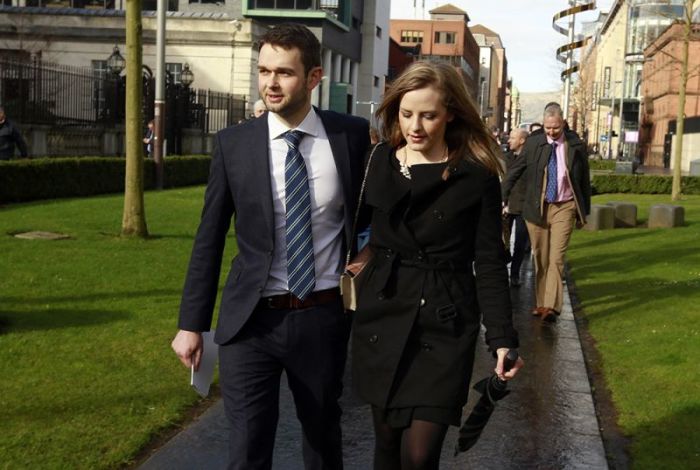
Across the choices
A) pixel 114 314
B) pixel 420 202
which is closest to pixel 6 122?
pixel 114 314

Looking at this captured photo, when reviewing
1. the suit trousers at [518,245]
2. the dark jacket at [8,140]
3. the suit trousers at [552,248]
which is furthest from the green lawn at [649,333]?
the dark jacket at [8,140]

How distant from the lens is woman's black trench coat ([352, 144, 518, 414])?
134 inches

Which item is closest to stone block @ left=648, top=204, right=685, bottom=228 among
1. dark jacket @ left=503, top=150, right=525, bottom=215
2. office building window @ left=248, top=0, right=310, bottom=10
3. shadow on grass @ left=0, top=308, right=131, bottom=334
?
dark jacket @ left=503, top=150, right=525, bottom=215

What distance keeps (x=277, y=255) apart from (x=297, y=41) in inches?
29.3

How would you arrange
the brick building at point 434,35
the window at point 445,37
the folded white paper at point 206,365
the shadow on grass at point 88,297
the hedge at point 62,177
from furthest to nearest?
the window at point 445,37
the brick building at point 434,35
the hedge at point 62,177
the shadow on grass at point 88,297
the folded white paper at point 206,365

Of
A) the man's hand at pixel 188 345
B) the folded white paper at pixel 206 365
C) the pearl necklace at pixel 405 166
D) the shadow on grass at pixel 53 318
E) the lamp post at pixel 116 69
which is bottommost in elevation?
the shadow on grass at pixel 53 318

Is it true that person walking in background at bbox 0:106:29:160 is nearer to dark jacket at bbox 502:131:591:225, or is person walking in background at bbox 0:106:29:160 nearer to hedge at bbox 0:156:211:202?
hedge at bbox 0:156:211:202

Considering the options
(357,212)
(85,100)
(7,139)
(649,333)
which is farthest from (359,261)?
(85,100)

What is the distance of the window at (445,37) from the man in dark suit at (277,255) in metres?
135

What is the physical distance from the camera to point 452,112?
355 cm

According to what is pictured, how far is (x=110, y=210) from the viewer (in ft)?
57.7

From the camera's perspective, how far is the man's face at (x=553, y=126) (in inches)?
348

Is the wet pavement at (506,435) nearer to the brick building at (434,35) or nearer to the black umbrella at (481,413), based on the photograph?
the black umbrella at (481,413)

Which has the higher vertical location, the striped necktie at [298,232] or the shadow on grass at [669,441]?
the striped necktie at [298,232]
